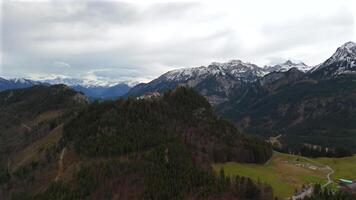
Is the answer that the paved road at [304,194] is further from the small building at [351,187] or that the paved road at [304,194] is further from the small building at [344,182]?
the small building at [344,182]

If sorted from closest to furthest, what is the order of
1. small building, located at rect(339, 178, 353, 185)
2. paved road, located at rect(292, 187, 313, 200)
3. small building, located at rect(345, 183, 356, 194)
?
paved road, located at rect(292, 187, 313, 200) → small building, located at rect(345, 183, 356, 194) → small building, located at rect(339, 178, 353, 185)

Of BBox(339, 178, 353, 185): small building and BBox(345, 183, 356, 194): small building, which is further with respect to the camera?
BBox(339, 178, 353, 185): small building

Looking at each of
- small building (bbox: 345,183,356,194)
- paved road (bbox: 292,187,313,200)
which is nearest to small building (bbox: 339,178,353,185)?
small building (bbox: 345,183,356,194)

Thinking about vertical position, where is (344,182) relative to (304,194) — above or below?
above

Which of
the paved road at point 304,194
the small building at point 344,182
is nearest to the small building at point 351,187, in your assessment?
the small building at point 344,182

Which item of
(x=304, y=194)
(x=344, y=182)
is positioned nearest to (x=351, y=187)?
(x=344, y=182)

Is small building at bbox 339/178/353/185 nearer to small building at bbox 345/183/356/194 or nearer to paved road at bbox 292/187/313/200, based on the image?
small building at bbox 345/183/356/194

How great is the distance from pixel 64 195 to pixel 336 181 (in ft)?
376

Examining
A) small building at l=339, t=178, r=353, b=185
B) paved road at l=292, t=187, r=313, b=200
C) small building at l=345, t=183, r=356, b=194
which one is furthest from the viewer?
small building at l=339, t=178, r=353, b=185

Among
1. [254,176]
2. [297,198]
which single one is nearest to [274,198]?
[297,198]

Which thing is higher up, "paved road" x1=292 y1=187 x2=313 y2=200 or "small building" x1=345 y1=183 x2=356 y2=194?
"small building" x1=345 y1=183 x2=356 y2=194

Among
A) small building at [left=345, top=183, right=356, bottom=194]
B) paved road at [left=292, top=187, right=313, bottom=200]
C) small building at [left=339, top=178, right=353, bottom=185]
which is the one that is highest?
small building at [left=339, top=178, right=353, bottom=185]

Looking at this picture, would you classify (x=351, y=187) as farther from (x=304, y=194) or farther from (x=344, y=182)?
(x=304, y=194)

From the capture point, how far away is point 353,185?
17650cm
